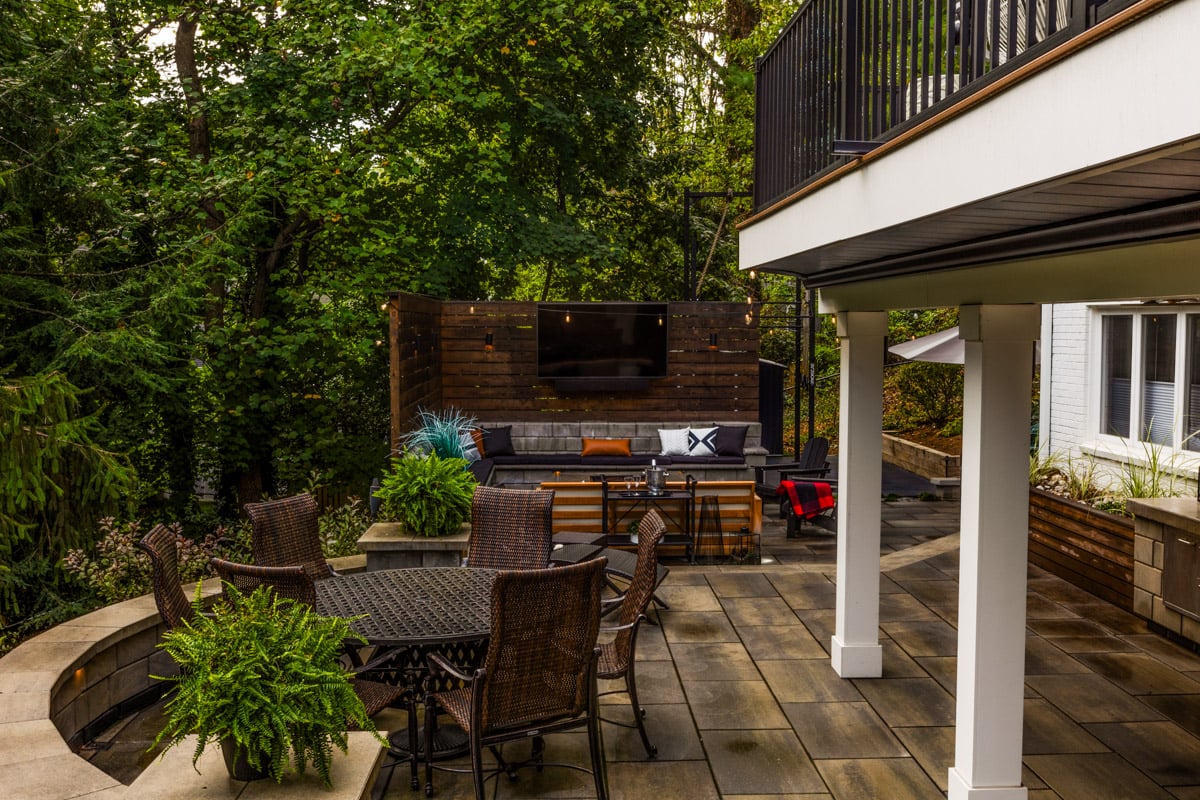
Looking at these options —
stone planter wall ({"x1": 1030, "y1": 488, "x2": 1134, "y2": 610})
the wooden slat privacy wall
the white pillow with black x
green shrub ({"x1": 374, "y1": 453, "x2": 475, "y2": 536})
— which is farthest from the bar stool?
the wooden slat privacy wall

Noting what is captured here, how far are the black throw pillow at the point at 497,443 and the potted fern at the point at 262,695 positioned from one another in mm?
9166

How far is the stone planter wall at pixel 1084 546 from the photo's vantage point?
7.11 meters

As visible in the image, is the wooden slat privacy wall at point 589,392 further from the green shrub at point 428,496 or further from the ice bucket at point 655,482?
the green shrub at point 428,496

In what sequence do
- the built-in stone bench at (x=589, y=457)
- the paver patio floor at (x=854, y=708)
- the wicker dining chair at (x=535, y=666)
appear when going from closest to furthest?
the wicker dining chair at (x=535, y=666)
the paver patio floor at (x=854, y=708)
the built-in stone bench at (x=589, y=457)

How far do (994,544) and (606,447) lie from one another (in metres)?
8.58

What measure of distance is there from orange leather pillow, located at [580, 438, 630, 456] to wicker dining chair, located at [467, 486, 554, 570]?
6.63 metres

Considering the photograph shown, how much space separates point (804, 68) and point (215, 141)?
1006 cm

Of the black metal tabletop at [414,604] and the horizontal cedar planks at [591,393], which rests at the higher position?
the horizontal cedar planks at [591,393]

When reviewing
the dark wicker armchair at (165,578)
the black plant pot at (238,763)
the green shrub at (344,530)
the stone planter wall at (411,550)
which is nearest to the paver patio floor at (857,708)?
the dark wicker armchair at (165,578)

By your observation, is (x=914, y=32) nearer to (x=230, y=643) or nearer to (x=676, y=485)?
(x=230, y=643)

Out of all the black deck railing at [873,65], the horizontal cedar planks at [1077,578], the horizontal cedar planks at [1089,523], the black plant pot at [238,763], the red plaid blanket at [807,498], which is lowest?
the horizontal cedar planks at [1077,578]

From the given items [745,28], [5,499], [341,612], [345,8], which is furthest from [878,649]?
[745,28]

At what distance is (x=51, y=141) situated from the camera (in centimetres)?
777

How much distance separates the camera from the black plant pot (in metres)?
2.62
